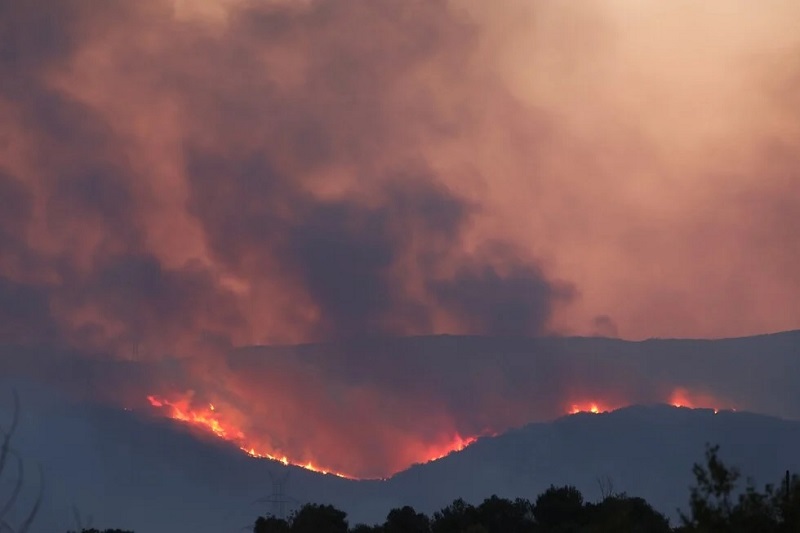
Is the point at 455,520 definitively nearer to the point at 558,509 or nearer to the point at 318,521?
the point at 558,509

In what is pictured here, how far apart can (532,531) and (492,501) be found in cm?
828

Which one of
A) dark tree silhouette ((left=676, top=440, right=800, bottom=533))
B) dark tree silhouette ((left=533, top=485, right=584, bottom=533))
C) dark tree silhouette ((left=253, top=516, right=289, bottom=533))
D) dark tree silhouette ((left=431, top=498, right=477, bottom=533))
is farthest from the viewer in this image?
dark tree silhouette ((left=533, top=485, right=584, bottom=533))

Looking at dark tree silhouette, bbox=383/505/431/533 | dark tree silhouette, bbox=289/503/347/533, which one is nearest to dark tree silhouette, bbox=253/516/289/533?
dark tree silhouette, bbox=289/503/347/533

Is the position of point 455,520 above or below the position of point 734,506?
above

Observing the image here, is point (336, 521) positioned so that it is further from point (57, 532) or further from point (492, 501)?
point (57, 532)

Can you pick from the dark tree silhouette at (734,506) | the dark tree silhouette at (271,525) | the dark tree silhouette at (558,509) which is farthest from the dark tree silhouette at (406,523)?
the dark tree silhouette at (734,506)

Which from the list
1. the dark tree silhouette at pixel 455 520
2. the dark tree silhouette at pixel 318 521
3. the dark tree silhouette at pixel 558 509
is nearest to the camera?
the dark tree silhouette at pixel 455 520

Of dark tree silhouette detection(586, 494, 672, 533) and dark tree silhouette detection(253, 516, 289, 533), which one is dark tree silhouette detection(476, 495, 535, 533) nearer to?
dark tree silhouette detection(586, 494, 672, 533)

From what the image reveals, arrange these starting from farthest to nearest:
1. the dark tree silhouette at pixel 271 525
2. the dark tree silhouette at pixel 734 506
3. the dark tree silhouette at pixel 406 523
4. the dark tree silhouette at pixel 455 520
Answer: the dark tree silhouette at pixel 271 525
the dark tree silhouette at pixel 406 523
the dark tree silhouette at pixel 455 520
the dark tree silhouette at pixel 734 506

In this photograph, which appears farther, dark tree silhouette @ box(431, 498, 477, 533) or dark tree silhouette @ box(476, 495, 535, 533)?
dark tree silhouette @ box(476, 495, 535, 533)

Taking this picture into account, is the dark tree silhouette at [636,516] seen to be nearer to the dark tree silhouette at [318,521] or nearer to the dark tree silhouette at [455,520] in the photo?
the dark tree silhouette at [455,520]

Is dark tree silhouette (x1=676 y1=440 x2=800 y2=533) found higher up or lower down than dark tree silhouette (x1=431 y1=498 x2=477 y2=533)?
lower down

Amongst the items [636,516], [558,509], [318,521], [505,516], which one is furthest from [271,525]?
[636,516]

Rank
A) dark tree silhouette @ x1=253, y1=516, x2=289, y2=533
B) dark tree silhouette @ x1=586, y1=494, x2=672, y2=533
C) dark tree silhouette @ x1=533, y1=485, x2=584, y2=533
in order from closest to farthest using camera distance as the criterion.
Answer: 1. dark tree silhouette @ x1=586, y1=494, x2=672, y2=533
2. dark tree silhouette @ x1=253, y1=516, x2=289, y2=533
3. dark tree silhouette @ x1=533, y1=485, x2=584, y2=533
